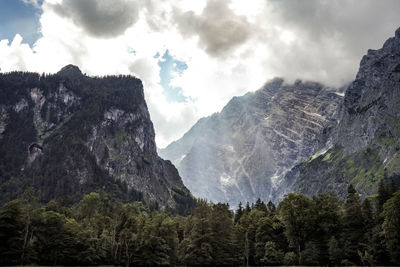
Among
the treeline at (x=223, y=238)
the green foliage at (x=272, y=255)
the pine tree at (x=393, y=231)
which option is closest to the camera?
the pine tree at (x=393, y=231)

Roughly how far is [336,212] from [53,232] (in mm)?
77997

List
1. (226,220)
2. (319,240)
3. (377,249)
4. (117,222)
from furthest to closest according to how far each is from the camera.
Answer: (117,222) < (226,220) < (319,240) < (377,249)

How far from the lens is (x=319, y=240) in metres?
95.4

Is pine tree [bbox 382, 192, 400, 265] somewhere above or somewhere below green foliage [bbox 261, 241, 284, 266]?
above

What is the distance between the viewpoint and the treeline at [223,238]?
78000mm

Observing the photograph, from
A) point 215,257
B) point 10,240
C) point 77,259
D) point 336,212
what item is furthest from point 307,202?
point 10,240

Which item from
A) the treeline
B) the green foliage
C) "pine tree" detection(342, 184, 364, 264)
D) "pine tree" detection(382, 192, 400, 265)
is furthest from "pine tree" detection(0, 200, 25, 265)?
"pine tree" detection(382, 192, 400, 265)

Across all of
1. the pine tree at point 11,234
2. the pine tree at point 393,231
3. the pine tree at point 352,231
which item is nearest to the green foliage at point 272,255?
the pine tree at point 352,231

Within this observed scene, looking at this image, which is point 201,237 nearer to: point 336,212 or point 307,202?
point 307,202

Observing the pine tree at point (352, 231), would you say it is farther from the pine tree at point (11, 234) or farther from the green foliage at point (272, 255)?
the pine tree at point (11, 234)

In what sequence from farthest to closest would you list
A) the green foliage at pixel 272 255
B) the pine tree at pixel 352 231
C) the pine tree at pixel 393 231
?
the green foliage at pixel 272 255 < the pine tree at pixel 352 231 < the pine tree at pixel 393 231

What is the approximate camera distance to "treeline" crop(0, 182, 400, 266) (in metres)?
78.0

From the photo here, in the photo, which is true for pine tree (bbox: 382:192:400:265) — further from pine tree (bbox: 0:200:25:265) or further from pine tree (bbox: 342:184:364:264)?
pine tree (bbox: 0:200:25:265)

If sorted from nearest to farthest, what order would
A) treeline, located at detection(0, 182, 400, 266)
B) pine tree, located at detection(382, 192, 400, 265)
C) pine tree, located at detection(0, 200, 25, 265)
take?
pine tree, located at detection(0, 200, 25, 265)
pine tree, located at detection(382, 192, 400, 265)
treeline, located at detection(0, 182, 400, 266)
